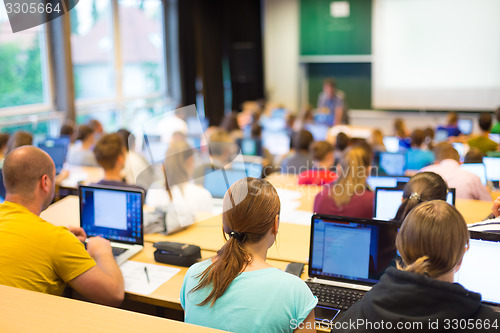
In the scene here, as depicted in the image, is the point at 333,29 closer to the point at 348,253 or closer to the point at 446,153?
the point at 446,153

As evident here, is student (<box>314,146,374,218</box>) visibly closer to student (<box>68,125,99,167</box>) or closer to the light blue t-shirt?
the light blue t-shirt

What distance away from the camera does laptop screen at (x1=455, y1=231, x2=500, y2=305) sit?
2.06 metres

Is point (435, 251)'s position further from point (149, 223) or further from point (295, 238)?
point (149, 223)

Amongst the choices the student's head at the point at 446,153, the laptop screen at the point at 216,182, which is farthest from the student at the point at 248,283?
the student's head at the point at 446,153

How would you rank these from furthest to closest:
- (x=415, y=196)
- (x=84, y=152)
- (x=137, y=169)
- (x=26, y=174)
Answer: (x=84, y=152), (x=137, y=169), (x=415, y=196), (x=26, y=174)

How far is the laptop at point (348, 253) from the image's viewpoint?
2.31m

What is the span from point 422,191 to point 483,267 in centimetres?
49

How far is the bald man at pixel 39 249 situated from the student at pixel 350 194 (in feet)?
4.60

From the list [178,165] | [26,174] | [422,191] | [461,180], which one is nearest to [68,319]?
[26,174]

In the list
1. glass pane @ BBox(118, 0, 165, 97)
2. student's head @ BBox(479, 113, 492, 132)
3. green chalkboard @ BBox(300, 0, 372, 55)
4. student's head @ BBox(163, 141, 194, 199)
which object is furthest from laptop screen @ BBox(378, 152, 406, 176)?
green chalkboard @ BBox(300, 0, 372, 55)

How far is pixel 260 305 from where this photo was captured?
1665 mm

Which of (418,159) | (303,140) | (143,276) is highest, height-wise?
(303,140)

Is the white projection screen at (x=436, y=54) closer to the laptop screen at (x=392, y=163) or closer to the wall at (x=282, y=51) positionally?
the wall at (x=282, y=51)

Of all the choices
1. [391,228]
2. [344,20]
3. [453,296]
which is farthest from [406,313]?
[344,20]
